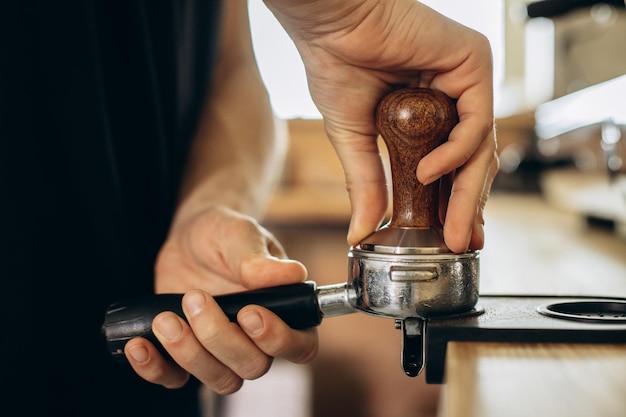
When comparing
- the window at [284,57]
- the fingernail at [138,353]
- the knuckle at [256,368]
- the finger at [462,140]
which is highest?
the window at [284,57]

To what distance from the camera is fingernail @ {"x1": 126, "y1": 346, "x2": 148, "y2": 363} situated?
0.61 metres

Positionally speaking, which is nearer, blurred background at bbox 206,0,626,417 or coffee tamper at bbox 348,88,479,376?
coffee tamper at bbox 348,88,479,376

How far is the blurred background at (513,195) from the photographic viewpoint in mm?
1048

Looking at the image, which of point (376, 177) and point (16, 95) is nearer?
point (376, 177)

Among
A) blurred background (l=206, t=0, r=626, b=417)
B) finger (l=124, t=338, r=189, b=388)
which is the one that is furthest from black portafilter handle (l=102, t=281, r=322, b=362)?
blurred background (l=206, t=0, r=626, b=417)

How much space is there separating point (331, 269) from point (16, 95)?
1625 millimetres

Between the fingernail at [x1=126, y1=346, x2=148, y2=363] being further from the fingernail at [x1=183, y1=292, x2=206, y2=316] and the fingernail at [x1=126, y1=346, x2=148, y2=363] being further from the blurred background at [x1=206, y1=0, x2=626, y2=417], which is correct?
the blurred background at [x1=206, y1=0, x2=626, y2=417]

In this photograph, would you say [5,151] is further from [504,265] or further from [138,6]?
[504,265]

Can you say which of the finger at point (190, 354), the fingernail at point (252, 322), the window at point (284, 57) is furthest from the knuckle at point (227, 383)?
the window at point (284, 57)

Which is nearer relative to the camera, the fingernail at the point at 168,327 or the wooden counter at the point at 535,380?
the wooden counter at the point at 535,380

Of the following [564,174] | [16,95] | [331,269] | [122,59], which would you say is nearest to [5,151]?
[16,95]

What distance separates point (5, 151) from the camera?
0.75 meters

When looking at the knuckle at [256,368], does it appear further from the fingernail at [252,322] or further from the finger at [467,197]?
the finger at [467,197]

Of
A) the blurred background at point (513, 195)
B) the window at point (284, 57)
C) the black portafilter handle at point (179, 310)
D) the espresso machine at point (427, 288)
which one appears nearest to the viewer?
the espresso machine at point (427, 288)
